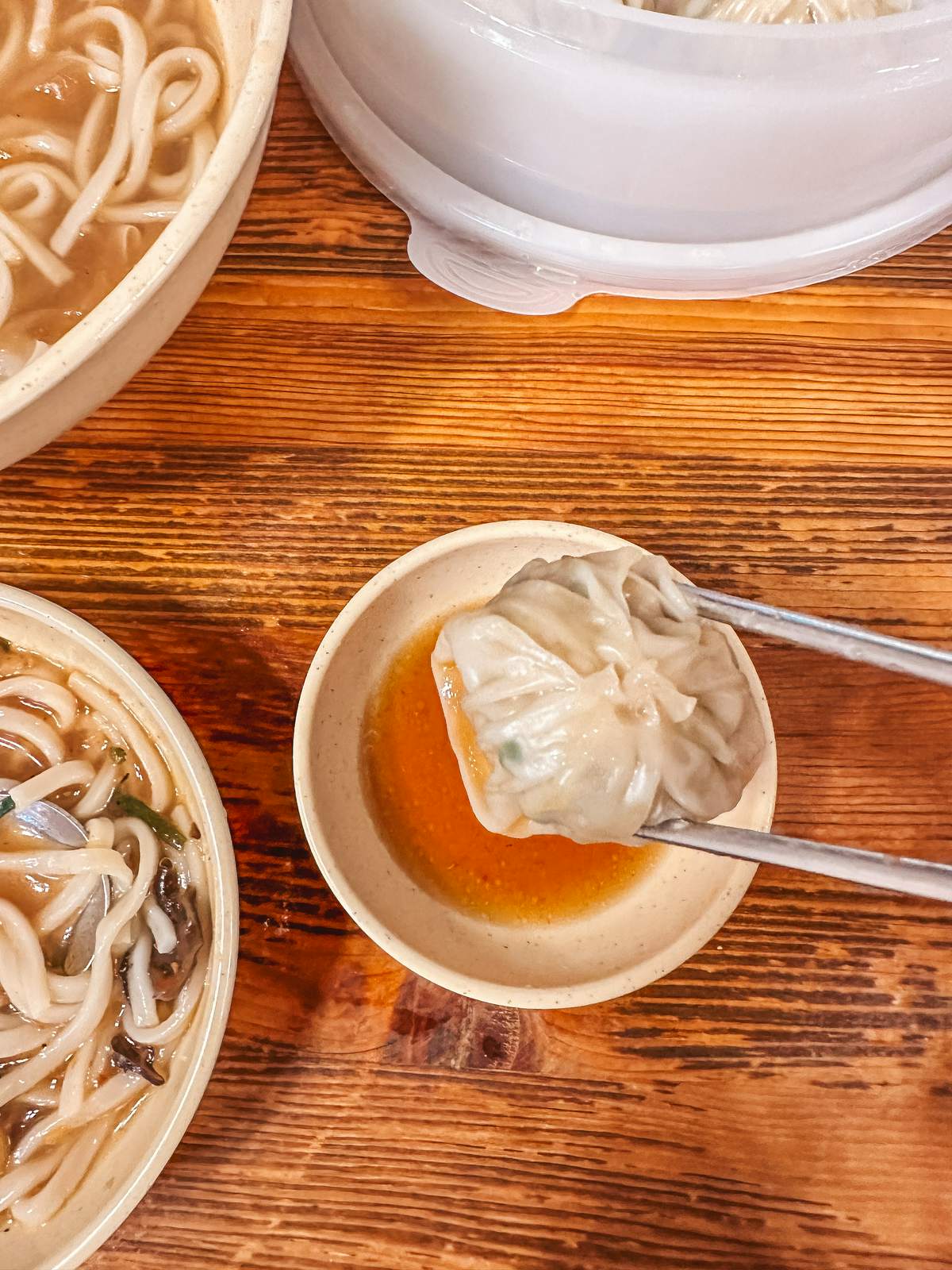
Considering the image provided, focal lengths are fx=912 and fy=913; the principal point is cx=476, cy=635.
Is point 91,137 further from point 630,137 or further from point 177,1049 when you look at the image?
point 177,1049

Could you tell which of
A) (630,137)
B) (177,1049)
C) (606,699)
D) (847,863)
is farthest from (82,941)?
(630,137)

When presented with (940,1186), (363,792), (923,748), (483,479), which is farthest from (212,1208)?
(923,748)

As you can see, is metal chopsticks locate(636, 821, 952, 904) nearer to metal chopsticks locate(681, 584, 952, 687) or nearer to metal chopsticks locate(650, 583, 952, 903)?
metal chopsticks locate(650, 583, 952, 903)

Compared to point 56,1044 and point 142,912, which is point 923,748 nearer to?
point 142,912

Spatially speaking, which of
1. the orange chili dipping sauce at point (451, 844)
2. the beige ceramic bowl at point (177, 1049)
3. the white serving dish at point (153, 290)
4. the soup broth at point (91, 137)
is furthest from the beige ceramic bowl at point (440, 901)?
the soup broth at point (91, 137)

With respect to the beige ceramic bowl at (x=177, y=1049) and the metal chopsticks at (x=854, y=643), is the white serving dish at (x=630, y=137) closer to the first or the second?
the metal chopsticks at (x=854, y=643)
